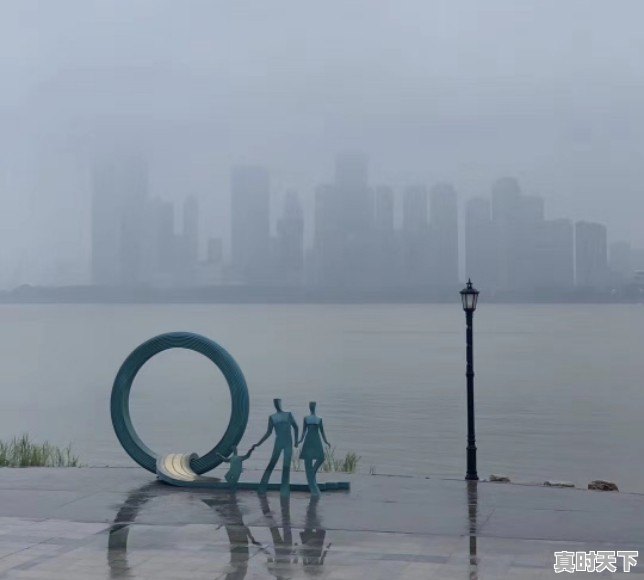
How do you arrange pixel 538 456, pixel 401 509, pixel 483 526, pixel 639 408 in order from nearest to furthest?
pixel 483 526, pixel 401 509, pixel 538 456, pixel 639 408


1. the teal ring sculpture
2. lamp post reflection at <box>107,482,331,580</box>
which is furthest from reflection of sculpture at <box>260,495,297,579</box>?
the teal ring sculpture

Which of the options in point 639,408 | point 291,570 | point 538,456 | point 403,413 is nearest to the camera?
point 291,570

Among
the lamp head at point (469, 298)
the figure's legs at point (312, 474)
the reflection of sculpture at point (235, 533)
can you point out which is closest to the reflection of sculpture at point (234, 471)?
the reflection of sculpture at point (235, 533)

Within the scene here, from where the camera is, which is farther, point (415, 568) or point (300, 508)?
point (300, 508)

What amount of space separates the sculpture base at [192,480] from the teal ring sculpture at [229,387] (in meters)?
0.22

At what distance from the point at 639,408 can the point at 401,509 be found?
126 ft

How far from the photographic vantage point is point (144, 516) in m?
13.9

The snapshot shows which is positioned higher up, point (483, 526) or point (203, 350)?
point (203, 350)

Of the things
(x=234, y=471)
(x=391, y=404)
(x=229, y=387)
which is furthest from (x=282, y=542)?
(x=391, y=404)

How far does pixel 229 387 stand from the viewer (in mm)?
17156

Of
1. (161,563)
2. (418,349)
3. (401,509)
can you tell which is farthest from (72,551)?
(418,349)

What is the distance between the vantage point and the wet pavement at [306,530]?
11203 millimetres

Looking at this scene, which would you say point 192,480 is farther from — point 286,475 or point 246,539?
point 246,539

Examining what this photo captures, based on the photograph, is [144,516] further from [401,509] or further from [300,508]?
[401,509]
